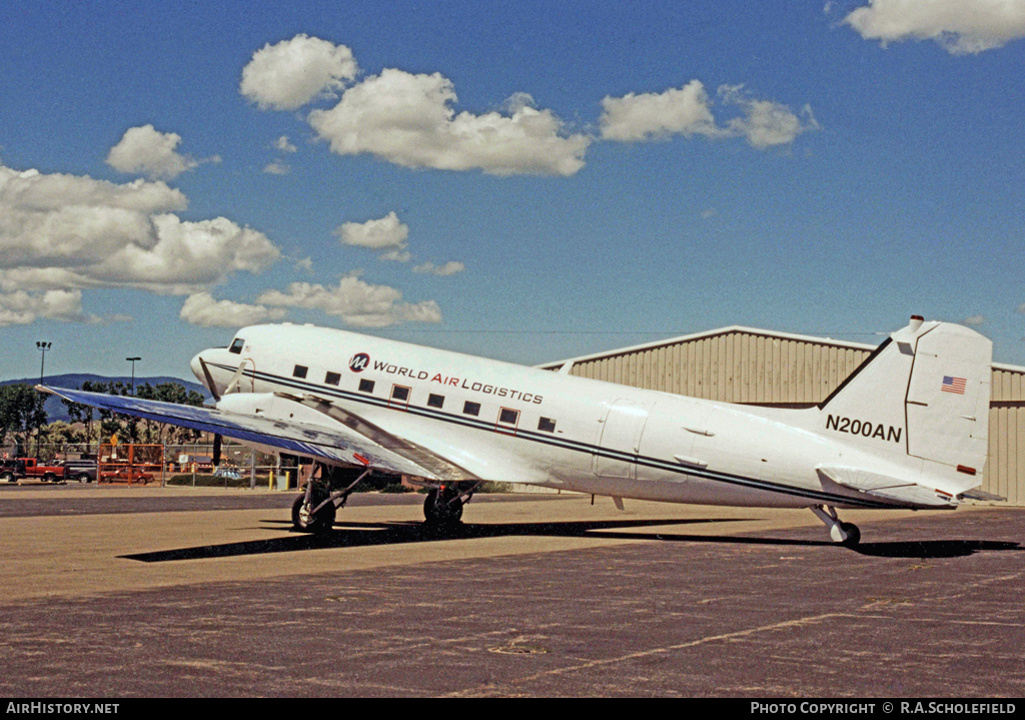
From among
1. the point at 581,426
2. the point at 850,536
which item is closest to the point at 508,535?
the point at 581,426

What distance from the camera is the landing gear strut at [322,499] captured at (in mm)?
27766

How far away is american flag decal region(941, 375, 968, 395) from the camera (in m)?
23.4

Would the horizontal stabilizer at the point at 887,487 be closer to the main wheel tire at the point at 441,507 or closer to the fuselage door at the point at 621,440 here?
the fuselage door at the point at 621,440

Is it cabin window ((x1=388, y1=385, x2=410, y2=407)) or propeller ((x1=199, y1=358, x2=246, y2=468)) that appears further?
propeller ((x1=199, y1=358, x2=246, y2=468))

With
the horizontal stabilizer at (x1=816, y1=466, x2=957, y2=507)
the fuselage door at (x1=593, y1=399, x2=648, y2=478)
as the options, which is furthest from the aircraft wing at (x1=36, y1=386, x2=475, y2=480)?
the horizontal stabilizer at (x1=816, y1=466, x2=957, y2=507)

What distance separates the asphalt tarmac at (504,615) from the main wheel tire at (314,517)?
1.34 feet

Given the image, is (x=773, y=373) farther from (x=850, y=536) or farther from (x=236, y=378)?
(x=236, y=378)

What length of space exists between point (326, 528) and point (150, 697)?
A: 65.0 ft

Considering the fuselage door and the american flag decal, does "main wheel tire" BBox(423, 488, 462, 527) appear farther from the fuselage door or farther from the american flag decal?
the american flag decal

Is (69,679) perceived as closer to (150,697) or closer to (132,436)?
(150,697)

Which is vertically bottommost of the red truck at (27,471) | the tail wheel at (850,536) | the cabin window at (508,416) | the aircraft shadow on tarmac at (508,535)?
the red truck at (27,471)

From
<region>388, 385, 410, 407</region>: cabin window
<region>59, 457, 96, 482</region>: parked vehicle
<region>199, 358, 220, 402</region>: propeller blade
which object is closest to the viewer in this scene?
<region>388, 385, 410, 407</region>: cabin window

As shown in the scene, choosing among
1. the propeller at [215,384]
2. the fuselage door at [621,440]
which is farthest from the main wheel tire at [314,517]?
the fuselage door at [621,440]

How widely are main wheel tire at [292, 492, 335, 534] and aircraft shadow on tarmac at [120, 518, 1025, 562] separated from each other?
0.76 feet
